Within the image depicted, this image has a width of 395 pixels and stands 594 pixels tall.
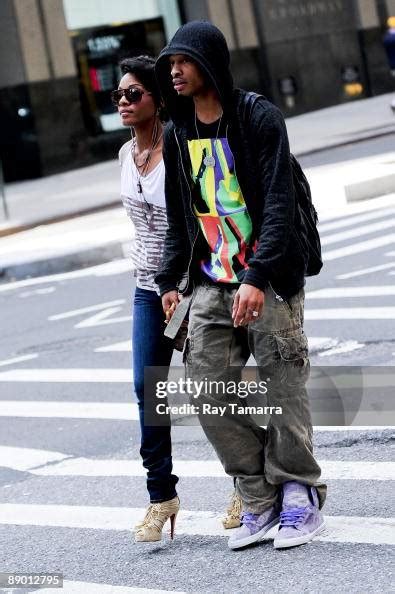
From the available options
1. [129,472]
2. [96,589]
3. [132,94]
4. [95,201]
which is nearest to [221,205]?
[132,94]

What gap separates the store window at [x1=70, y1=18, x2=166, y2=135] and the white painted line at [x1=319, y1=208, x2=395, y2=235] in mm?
13357

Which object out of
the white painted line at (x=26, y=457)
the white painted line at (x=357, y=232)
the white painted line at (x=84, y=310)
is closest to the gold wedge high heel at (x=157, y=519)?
the white painted line at (x=26, y=457)

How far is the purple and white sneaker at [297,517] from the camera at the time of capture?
5.18 m

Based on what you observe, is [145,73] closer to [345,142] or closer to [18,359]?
[18,359]

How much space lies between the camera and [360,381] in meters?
7.88

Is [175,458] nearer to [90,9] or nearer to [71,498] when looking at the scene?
[71,498]

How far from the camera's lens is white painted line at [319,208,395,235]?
49.7 ft

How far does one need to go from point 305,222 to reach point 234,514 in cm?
121

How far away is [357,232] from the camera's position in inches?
567

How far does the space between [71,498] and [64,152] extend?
21627 millimetres

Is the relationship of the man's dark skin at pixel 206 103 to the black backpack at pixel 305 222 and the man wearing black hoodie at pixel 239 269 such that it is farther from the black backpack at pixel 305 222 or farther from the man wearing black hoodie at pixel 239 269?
the black backpack at pixel 305 222

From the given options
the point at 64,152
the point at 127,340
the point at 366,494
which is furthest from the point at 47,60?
the point at 366,494

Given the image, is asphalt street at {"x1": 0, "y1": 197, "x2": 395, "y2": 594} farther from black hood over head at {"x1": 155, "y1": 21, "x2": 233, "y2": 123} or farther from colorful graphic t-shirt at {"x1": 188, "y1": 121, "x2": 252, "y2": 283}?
black hood over head at {"x1": 155, "y1": 21, "x2": 233, "y2": 123}

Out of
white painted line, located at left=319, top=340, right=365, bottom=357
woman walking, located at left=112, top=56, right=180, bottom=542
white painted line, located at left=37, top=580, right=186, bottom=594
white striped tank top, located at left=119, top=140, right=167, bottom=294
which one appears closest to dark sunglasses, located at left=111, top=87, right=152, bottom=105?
woman walking, located at left=112, top=56, right=180, bottom=542
